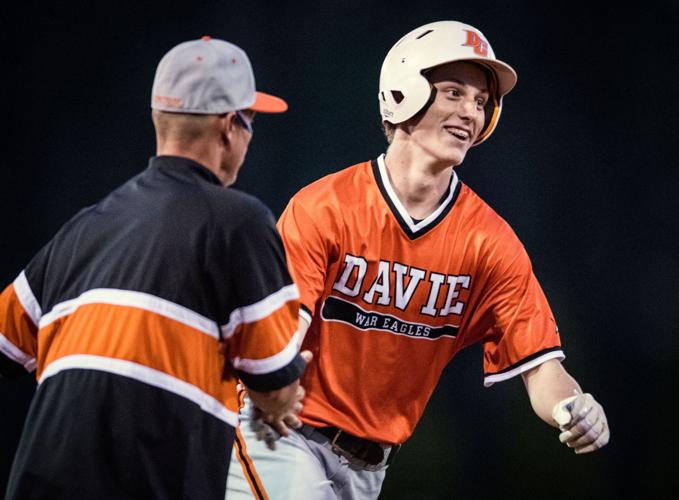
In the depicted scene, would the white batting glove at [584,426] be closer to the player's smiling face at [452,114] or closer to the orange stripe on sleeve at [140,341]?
the player's smiling face at [452,114]

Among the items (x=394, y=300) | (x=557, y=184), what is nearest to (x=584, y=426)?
(x=394, y=300)

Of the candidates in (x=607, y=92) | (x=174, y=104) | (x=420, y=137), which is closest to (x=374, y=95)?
(x=607, y=92)

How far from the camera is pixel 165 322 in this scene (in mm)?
1992

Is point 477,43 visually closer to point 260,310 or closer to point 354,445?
point 354,445

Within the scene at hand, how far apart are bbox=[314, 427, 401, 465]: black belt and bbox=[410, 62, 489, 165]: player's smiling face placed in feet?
3.12

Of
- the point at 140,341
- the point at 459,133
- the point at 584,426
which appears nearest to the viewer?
the point at 140,341

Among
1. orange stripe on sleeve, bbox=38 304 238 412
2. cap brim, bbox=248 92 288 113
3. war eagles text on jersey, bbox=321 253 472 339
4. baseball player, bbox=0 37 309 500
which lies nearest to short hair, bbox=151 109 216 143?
baseball player, bbox=0 37 309 500

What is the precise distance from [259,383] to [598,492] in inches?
127

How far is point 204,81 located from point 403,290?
1267 millimetres

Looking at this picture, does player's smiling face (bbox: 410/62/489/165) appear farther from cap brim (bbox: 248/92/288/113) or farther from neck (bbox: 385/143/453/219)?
cap brim (bbox: 248/92/288/113)

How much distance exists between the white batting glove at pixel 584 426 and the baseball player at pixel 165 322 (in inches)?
42.7

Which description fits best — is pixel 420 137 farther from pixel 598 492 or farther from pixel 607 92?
pixel 598 492

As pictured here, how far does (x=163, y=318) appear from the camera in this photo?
199 centimetres

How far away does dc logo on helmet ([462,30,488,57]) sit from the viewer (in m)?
3.24
